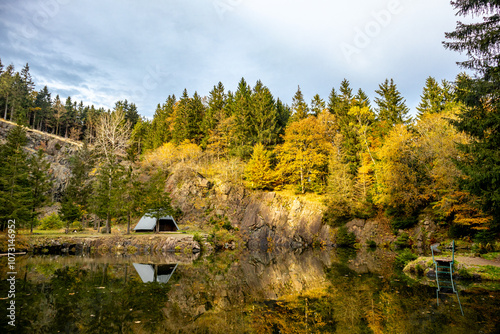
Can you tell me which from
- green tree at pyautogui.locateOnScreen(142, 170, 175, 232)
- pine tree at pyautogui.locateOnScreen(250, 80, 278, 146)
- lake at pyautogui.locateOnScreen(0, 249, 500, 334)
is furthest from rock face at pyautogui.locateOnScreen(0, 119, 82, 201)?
lake at pyautogui.locateOnScreen(0, 249, 500, 334)

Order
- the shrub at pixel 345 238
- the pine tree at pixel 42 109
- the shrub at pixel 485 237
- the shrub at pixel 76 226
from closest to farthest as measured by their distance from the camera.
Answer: the shrub at pixel 485 237, the shrub at pixel 345 238, the shrub at pixel 76 226, the pine tree at pixel 42 109

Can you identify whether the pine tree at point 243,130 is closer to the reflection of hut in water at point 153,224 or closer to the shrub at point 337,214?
the reflection of hut in water at point 153,224

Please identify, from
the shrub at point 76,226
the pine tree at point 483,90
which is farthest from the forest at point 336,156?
the shrub at point 76,226

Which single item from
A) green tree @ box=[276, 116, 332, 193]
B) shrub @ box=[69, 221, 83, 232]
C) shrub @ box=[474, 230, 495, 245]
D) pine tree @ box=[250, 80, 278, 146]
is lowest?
shrub @ box=[69, 221, 83, 232]

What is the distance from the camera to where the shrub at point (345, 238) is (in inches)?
1124

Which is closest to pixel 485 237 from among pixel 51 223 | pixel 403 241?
pixel 403 241

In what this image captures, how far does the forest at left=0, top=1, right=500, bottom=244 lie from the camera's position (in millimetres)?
11469

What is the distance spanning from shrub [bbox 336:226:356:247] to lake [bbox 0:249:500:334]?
58.3 feet

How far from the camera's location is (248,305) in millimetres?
7477

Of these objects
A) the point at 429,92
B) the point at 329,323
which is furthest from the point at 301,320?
the point at 429,92

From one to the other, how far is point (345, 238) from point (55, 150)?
6473cm

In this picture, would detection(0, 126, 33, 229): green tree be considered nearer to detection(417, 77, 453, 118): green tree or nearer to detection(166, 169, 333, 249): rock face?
detection(166, 169, 333, 249): rock face

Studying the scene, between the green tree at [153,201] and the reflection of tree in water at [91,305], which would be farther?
the green tree at [153,201]

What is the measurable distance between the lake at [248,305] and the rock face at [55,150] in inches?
1882
